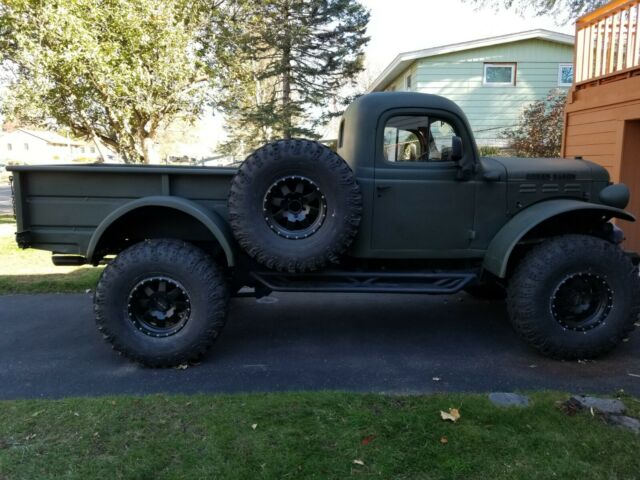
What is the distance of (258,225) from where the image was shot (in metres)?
3.88

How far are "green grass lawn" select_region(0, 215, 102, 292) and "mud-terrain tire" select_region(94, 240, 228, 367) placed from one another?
2.90 meters

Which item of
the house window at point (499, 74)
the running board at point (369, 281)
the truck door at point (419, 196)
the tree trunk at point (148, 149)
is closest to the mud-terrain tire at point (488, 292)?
the running board at point (369, 281)

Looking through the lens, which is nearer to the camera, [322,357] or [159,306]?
[159,306]

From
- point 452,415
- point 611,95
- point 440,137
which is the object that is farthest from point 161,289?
point 611,95

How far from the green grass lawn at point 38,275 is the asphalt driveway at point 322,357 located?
0.74m

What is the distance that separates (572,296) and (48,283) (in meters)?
6.17

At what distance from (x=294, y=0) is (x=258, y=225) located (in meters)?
15.2

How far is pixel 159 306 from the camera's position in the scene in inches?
160

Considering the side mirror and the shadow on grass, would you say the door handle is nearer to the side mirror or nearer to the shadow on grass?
the side mirror

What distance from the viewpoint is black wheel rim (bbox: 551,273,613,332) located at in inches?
159

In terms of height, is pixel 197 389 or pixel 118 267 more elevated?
pixel 118 267

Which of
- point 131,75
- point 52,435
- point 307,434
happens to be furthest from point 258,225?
point 131,75

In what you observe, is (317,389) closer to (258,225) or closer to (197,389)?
(197,389)

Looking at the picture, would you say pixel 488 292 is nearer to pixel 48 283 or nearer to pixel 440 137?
pixel 440 137
